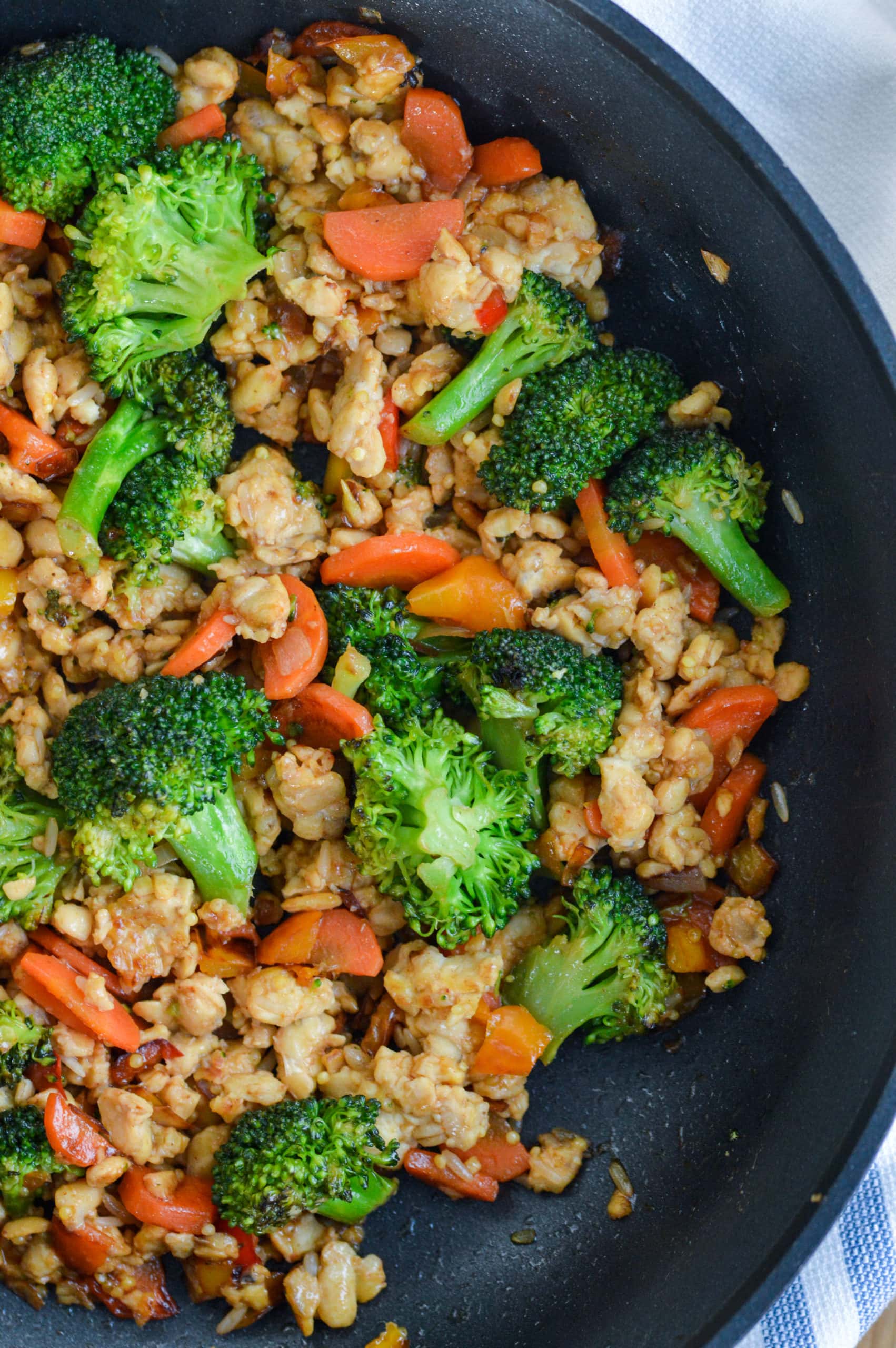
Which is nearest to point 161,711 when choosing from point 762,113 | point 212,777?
point 212,777

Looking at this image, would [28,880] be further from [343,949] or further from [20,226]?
[20,226]

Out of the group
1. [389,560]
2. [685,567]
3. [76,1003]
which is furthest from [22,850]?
[685,567]

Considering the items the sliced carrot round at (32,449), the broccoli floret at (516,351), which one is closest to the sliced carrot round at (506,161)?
the broccoli floret at (516,351)

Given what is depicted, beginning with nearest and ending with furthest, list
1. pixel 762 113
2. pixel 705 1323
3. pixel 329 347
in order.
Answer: pixel 705 1323 < pixel 762 113 < pixel 329 347

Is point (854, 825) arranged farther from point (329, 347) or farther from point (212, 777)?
point (329, 347)

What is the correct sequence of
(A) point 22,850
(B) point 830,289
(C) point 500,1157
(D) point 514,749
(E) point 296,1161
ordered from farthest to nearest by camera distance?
(C) point 500,1157 < (D) point 514,749 < (A) point 22,850 < (E) point 296,1161 < (B) point 830,289
